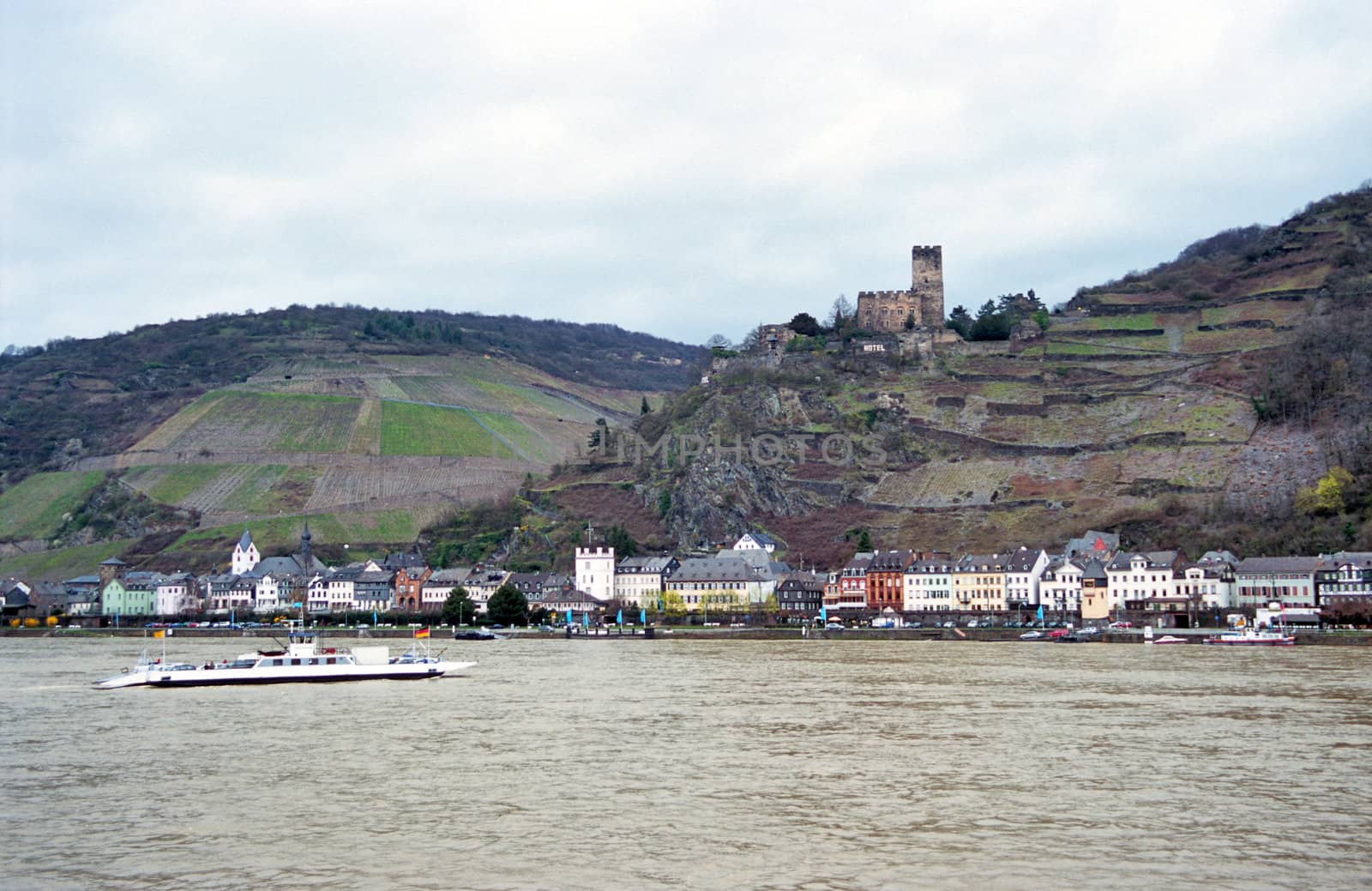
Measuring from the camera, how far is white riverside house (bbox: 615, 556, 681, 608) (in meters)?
119

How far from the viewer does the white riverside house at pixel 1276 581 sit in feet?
295

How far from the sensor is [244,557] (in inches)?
5561

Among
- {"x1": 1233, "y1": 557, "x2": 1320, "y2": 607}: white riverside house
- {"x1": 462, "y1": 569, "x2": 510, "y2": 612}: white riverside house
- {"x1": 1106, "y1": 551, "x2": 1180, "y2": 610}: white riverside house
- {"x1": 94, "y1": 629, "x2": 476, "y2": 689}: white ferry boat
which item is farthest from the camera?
{"x1": 462, "y1": 569, "x2": 510, "y2": 612}: white riverside house

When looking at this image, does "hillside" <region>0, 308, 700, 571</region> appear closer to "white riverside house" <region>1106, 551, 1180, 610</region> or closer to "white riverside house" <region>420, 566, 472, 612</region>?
"white riverside house" <region>420, 566, 472, 612</region>

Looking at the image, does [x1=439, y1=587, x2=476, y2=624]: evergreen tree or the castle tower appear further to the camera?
the castle tower

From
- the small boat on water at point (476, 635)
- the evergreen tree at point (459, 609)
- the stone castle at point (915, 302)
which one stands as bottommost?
the small boat on water at point (476, 635)

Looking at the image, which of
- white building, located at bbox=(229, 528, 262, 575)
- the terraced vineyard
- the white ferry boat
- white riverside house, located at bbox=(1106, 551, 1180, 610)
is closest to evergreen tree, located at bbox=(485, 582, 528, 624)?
white building, located at bbox=(229, 528, 262, 575)

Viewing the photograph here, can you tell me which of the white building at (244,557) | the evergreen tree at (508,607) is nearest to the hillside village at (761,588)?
the white building at (244,557)

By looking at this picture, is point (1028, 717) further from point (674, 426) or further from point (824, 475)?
point (674, 426)

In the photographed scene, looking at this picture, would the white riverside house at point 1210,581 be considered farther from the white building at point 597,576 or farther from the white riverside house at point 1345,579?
the white building at point 597,576

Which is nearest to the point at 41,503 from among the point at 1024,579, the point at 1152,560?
the point at 1024,579

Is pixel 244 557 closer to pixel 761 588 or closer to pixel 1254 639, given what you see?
pixel 761 588

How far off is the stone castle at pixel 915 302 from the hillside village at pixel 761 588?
144 feet

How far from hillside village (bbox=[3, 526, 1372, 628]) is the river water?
122 feet
